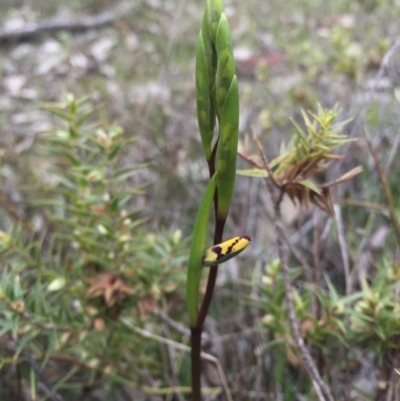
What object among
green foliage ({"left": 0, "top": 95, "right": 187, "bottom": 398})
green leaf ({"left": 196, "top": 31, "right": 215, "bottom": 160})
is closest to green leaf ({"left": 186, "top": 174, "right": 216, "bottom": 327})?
green leaf ({"left": 196, "top": 31, "right": 215, "bottom": 160})

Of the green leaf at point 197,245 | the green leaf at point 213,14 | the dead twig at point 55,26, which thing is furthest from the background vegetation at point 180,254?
the dead twig at point 55,26

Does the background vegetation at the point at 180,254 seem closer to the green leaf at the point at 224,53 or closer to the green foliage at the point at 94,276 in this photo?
the green foliage at the point at 94,276

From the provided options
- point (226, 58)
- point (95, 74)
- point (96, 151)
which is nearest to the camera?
point (226, 58)

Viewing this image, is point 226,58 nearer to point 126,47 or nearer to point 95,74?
point 126,47

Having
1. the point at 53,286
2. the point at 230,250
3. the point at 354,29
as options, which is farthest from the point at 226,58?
the point at 354,29

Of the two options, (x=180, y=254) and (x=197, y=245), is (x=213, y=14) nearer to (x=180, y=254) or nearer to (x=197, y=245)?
(x=197, y=245)

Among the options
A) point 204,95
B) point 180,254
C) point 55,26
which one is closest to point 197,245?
point 204,95
